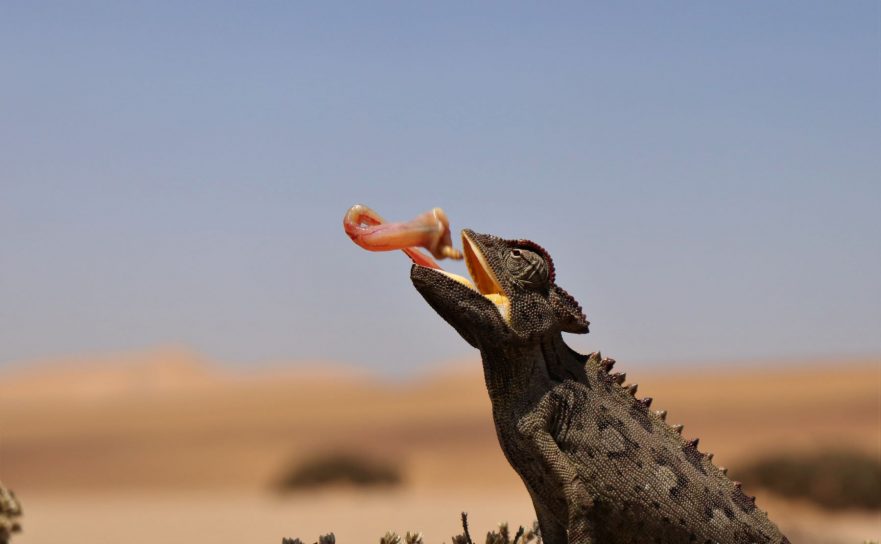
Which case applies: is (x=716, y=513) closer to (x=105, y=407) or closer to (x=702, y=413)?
(x=702, y=413)

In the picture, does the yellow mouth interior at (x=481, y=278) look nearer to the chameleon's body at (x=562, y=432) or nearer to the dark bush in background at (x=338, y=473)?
the chameleon's body at (x=562, y=432)

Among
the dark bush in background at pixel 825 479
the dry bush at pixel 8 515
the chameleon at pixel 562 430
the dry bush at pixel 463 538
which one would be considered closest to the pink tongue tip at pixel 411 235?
the chameleon at pixel 562 430

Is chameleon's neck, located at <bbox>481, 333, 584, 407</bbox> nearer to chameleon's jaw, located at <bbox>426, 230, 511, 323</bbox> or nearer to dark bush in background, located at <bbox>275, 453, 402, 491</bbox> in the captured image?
chameleon's jaw, located at <bbox>426, 230, 511, 323</bbox>

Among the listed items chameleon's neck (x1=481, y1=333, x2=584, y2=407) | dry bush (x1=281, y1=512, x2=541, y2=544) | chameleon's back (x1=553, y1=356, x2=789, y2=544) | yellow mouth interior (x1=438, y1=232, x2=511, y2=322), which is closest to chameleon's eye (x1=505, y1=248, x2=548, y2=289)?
yellow mouth interior (x1=438, y1=232, x2=511, y2=322)

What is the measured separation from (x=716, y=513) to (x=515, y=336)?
1.52m

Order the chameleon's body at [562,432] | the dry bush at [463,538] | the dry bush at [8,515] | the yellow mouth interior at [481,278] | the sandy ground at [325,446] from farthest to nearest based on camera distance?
the sandy ground at [325,446] → the dry bush at [463,538] → the yellow mouth interior at [481,278] → the chameleon's body at [562,432] → the dry bush at [8,515]

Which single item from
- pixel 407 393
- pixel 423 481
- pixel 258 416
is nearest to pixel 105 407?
pixel 258 416

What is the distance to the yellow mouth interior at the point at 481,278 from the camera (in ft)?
22.4

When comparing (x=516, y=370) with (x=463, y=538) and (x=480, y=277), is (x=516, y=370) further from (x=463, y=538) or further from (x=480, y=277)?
(x=463, y=538)

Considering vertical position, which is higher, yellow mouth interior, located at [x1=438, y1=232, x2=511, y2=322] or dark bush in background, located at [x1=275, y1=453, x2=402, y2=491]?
dark bush in background, located at [x1=275, y1=453, x2=402, y2=491]

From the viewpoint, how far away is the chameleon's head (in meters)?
6.76

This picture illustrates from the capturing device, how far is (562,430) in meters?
6.83

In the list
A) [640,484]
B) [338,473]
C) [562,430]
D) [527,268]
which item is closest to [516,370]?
[562,430]

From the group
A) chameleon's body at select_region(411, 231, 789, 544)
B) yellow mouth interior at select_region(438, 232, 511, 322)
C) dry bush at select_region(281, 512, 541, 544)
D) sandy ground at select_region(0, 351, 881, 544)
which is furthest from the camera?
sandy ground at select_region(0, 351, 881, 544)
